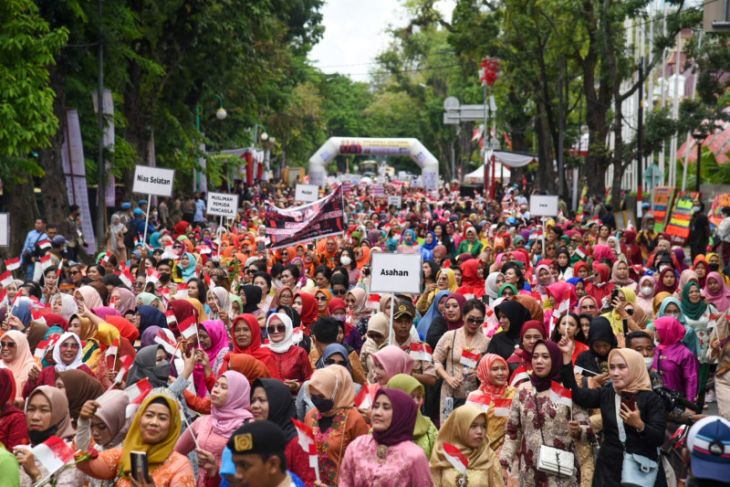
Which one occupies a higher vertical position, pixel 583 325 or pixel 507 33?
pixel 507 33

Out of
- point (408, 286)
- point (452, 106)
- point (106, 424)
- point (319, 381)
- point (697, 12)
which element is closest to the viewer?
point (106, 424)

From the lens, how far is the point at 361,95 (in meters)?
150

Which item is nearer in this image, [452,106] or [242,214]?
[242,214]

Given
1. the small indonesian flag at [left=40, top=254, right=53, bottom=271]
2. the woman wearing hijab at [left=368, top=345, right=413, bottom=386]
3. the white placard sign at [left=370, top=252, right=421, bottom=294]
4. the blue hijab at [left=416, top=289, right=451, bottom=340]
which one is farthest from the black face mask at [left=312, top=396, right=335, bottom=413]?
the small indonesian flag at [left=40, top=254, right=53, bottom=271]

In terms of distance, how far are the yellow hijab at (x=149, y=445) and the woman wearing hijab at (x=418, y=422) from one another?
1470mm

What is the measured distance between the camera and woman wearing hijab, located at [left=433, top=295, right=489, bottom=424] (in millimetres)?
9852

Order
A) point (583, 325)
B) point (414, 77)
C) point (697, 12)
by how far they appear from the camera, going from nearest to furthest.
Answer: point (583, 325)
point (697, 12)
point (414, 77)

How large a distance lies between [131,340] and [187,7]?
2109 cm

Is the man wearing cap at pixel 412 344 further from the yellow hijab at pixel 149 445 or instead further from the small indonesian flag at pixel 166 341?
the yellow hijab at pixel 149 445

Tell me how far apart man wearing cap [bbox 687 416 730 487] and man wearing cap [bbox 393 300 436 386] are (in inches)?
190

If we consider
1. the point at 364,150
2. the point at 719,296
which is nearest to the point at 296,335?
the point at 719,296

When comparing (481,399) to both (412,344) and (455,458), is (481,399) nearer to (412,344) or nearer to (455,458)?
(455,458)

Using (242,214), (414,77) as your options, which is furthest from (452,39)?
(414,77)

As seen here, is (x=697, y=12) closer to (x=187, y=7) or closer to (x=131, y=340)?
(x=187, y=7)
